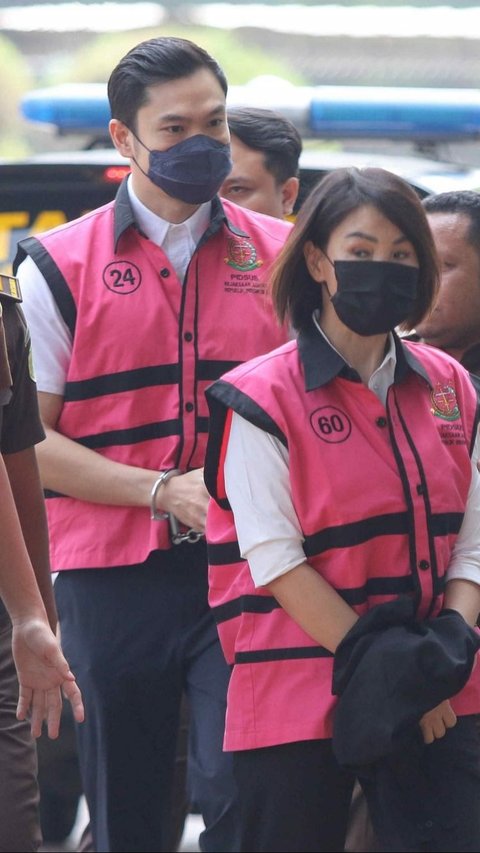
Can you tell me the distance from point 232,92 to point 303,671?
11.8 ft

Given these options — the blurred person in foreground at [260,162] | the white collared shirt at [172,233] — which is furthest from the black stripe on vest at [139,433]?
the blurred person in foreground at [260,162]

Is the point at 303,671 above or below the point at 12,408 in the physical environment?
below

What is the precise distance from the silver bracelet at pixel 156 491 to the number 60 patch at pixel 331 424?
0.57 meters

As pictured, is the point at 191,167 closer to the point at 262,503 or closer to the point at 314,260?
the point at 314,260

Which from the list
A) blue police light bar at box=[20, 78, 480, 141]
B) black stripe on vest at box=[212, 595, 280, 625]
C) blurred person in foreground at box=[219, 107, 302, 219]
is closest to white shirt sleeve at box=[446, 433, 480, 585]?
black stripe on vest at box=[212, 595, 280, 625]

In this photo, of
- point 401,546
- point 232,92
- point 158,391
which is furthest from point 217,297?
point 232,92

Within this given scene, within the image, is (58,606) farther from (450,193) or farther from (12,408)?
(450,193)

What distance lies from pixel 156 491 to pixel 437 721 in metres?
0.87

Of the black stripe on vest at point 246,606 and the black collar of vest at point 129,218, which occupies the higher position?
the black collar of vest at point 129,218

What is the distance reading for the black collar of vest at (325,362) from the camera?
3227mm

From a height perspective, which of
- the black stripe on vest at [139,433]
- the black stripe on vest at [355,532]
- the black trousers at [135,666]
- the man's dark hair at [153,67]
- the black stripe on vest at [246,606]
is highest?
the man's dark hair at [153,67]

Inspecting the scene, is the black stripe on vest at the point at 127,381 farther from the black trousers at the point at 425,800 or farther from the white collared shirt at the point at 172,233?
the black trousers at the point at 425,800

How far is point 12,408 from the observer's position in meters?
3.16

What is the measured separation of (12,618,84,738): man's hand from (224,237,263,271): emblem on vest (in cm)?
115
